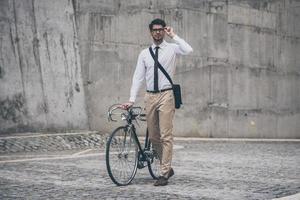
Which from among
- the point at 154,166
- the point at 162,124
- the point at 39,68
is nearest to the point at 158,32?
the point at 162,124

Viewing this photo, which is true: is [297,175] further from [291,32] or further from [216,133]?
[291,32]

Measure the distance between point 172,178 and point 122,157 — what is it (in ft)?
2.97

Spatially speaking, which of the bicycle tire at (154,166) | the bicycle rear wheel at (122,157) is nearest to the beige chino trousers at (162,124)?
the bicycle tire at (154,166)

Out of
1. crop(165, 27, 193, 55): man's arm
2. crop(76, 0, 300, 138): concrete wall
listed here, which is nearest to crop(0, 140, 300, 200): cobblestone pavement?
crop(165, 27, 193, 55): man's arm

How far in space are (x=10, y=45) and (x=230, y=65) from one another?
613 centimetres

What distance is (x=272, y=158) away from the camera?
35.1 feet

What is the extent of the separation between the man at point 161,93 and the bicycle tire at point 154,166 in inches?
4.6

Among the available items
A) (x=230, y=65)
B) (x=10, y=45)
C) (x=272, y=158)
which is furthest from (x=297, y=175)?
(x=230, y=65)

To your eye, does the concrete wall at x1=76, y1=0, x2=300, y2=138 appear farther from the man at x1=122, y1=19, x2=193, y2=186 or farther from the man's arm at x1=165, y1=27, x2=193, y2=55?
the man's arm at x1=165, y1=27, x2=193, y2=55

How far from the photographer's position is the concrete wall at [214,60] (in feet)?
44.5

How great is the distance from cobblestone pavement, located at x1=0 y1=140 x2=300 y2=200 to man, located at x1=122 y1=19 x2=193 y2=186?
472 mm

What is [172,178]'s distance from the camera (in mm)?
7824

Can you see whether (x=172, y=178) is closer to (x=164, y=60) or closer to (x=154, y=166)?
(x=154, y=166)

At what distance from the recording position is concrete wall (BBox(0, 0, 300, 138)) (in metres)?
11.8
